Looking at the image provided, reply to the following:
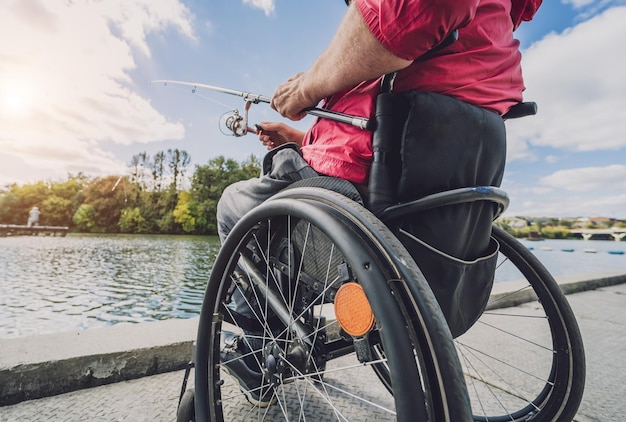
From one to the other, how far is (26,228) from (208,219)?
1437cm

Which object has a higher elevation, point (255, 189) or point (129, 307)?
point (255, 189)

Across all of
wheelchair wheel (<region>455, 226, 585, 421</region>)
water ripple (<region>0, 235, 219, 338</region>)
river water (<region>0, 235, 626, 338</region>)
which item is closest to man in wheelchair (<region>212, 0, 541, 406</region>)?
wheelchair wheel (<region>455, 226, 585, 421</region>)

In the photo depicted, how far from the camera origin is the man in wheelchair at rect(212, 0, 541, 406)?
64cm

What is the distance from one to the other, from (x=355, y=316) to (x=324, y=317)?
1.25 ft

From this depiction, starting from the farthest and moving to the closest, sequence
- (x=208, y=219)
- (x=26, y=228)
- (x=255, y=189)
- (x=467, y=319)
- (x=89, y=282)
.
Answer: (x=208, y=219) → (x=26, y=228) → (x=89, y=282) → (x=255, y=189) → (x=467, y=319)

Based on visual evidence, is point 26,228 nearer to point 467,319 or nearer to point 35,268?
point 35,268

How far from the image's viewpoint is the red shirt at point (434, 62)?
0.61 m

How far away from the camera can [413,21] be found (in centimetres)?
60

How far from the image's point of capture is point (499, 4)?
0.77m

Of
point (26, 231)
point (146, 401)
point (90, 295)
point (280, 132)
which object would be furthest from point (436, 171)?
point (26, 231)

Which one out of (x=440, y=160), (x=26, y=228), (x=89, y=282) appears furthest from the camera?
(x=26, y=228)

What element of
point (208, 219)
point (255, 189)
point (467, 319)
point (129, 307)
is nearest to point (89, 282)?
point (129, 307)

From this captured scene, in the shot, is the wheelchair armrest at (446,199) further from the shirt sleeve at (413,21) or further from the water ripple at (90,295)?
the water ripple at (90,295)

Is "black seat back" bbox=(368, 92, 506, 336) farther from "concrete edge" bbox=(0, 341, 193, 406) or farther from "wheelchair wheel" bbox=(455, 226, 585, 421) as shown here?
"concrete edge" bbox=(0, 341, 193, 406)
